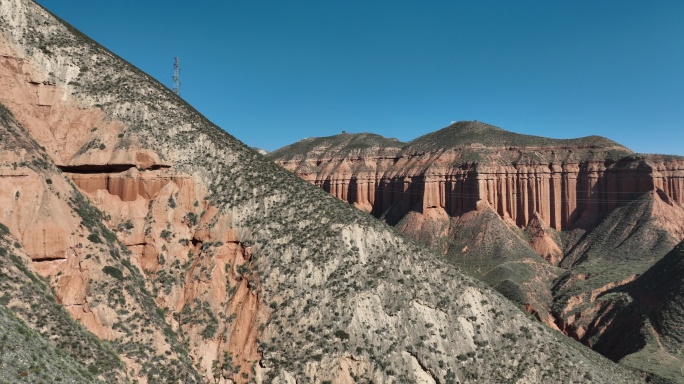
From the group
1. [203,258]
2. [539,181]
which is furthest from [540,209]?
[203,258]

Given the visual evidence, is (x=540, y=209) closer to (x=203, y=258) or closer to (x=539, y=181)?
(x=539, y=181)

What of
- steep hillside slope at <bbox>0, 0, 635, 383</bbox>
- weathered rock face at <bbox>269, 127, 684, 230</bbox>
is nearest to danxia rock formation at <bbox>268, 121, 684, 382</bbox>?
weathered rock face at <bbox>269, 127, 684, 230</bbox>

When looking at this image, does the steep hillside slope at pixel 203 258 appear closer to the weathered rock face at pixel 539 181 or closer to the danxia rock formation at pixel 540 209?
the danxia rock formation at pixel 540 209

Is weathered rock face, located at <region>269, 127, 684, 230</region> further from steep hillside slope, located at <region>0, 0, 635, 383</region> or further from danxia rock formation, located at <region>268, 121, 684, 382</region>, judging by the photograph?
steep hillside slope, located at <region>0, 0, 635, 383</region>

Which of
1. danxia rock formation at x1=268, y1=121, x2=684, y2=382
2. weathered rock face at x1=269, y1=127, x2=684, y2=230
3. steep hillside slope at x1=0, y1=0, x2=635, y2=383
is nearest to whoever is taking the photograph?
steep hillside slope at x1=0, y1=0, x2=635, y2=383

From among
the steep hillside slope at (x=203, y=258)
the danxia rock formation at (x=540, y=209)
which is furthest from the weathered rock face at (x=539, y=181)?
the steep hillside slope at (x=203, y=258)

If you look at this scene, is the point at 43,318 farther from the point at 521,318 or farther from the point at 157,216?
the point at 521,318
